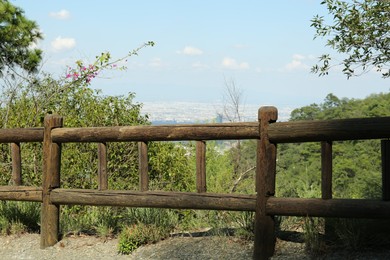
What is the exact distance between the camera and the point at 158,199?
6.90 meters

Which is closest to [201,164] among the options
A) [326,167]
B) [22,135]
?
[326,167]

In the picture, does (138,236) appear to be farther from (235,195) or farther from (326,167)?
(326,167)

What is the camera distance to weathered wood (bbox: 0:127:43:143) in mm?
7711

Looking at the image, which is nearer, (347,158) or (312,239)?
(312,239)

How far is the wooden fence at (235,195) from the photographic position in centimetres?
592

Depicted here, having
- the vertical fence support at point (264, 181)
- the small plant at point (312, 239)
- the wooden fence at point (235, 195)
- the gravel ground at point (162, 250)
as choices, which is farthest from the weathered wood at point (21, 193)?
the small plant at point (312, 239)

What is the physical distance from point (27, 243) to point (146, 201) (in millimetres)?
1968

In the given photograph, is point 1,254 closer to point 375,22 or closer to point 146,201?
point 146,201

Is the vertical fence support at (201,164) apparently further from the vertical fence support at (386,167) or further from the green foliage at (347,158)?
the green foliage at (347,158)

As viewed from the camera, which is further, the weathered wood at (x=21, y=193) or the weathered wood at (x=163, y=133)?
the weathered wood at (x=21, y=193)

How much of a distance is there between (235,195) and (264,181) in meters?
0.38

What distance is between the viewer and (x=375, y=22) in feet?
33.5

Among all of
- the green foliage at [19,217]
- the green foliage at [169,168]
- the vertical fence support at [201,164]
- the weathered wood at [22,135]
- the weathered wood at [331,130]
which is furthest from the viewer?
the green foliage at [169,168]

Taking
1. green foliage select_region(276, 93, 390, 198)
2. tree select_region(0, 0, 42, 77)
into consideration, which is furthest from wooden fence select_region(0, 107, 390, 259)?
green foliage select_region(276, 93, 390, 198)
